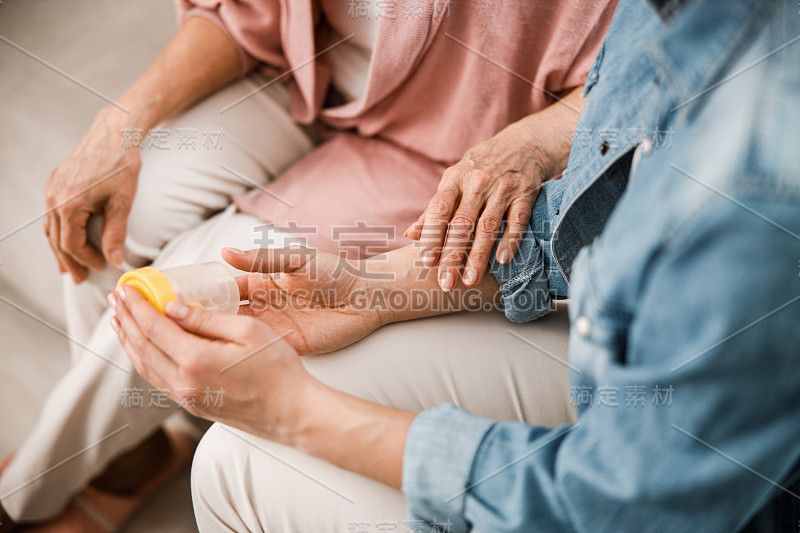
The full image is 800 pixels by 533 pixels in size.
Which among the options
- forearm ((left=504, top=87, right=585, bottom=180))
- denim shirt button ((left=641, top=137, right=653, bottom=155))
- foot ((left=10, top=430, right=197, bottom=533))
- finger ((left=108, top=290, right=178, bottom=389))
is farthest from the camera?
foot ((left=10, top=430, right=197, bottom=533))

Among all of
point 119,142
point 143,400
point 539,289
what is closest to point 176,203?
point 119,142

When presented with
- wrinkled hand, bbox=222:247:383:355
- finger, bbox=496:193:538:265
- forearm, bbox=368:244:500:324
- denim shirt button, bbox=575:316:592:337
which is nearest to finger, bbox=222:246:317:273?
wrinkled hand, bbox=222:247:383:355

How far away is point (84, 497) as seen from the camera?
922 millimetres

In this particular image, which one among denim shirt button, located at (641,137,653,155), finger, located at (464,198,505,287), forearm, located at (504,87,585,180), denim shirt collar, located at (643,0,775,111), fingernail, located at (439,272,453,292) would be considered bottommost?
fingernail, located at (439,272,453,292)

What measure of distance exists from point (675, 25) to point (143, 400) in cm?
82

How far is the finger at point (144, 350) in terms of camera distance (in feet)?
1.89

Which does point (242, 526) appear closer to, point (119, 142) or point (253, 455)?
point (253, 455)

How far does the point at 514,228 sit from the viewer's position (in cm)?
70

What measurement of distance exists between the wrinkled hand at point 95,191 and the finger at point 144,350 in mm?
325

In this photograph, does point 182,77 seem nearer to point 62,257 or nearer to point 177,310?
point 62,257

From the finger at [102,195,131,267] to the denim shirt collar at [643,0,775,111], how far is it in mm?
743

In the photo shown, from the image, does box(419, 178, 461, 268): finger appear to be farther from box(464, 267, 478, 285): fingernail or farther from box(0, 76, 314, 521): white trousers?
box(0, 76, 314, 521): white trousers

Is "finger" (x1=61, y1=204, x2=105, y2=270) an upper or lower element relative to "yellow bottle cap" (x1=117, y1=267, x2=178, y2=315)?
lower

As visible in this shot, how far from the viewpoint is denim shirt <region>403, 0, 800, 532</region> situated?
374 mm
